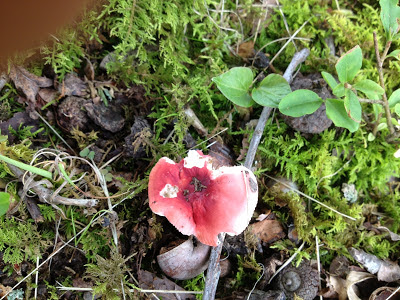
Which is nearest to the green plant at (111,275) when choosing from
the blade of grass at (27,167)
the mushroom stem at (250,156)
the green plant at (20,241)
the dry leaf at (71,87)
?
the green plant at (20,241)

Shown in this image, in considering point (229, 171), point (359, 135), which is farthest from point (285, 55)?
point (229, 171)

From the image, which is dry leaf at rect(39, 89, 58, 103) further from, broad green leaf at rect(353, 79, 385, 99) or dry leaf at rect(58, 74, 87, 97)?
broad green leaf at rect(353, 79, 385, 99)

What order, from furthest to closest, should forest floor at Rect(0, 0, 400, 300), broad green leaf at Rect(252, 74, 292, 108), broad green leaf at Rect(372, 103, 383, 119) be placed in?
broad green leaf at Rect(372, 103, 383, 119)
broad green leaf at Rect(252, 74, 292, 108)
forest floor at Rect(0, 0, 400, 300)

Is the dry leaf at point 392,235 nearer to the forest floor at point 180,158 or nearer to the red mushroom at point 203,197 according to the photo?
the forest floor at point 180,158

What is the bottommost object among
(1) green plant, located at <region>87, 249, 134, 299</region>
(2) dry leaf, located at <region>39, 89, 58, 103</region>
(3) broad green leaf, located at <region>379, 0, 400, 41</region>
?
(1) green plant, located at <region>87, 249, 134, 299</region>

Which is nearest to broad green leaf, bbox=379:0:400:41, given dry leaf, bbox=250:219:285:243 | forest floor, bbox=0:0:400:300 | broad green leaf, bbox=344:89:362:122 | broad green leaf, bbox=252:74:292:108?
forest floor, bbox=0:0:400:300

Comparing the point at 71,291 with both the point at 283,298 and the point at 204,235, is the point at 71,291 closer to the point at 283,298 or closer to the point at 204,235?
the point at 204,235

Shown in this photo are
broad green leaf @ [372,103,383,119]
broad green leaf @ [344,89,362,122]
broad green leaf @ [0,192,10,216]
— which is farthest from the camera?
broad green leaf @ [372,103,383,119]
